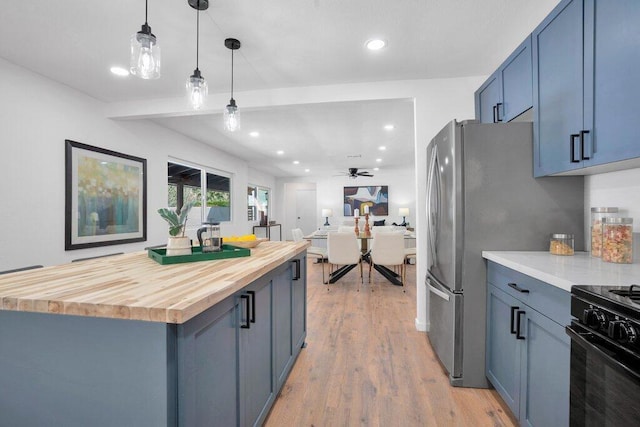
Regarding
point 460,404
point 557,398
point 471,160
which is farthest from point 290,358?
point 471,160

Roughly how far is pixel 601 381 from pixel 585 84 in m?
1.34

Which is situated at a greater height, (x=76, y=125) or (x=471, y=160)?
(x=76, y=125)

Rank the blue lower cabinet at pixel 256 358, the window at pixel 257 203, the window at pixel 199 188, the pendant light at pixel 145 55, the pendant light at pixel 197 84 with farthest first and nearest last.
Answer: the window at pixel 257 203 → the window at pixel 199 188 → the pendant light at pixel 197 84 → the pendant light at pixel 145 55 → the blue lower cabinet at pixel 256 358

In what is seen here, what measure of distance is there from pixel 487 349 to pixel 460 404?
1.22 feet

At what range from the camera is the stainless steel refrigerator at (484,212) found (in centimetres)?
189

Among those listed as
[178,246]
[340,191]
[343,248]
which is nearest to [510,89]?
[178,246]

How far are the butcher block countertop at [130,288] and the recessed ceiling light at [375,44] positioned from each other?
5.94ft

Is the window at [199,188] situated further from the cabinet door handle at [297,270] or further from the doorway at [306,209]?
the doorway at [306,209]

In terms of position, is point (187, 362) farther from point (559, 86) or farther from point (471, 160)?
point (559, 86)

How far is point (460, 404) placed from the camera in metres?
1.83

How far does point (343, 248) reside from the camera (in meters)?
4.59

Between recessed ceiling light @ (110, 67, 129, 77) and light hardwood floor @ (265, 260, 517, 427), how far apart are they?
2954 mm

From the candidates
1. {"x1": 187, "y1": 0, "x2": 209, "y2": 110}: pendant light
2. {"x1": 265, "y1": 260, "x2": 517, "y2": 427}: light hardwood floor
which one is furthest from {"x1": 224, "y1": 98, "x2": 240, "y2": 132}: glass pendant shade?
{"x1": 265, "y1": 260, "x2": 517, "y2": 427}: light hardwood floor

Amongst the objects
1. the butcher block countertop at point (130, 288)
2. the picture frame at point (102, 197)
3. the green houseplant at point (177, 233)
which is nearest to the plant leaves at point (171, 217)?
the green houseplant at point (177, 233)
